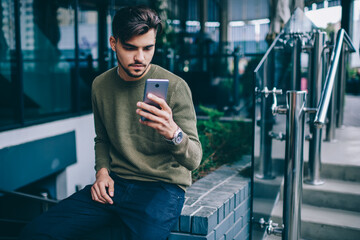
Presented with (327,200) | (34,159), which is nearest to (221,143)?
(327,200)

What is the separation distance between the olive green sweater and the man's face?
10cm

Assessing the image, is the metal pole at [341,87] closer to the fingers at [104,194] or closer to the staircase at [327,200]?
the staircase at [327,200]

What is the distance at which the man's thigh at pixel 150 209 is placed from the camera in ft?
4.94

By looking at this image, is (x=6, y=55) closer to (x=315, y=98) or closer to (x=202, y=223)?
(x=315, y=98)

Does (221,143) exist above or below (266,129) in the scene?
below

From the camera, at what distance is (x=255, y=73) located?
93.5 inches

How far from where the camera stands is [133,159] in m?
1.66

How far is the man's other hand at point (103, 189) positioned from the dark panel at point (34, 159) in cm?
272

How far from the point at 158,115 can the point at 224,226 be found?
1.09 metres

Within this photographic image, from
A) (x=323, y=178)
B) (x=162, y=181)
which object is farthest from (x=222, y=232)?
(x=323, y=178)

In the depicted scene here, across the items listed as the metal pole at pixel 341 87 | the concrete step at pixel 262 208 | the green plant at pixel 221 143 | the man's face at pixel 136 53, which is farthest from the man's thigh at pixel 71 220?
the metal pole at pixel 341 87

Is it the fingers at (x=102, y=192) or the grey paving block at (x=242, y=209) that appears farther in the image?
the grey paving block at (x=242, y=209)

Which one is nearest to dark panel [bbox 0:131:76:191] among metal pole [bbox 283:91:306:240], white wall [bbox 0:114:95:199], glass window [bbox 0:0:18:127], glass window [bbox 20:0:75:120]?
white wall [bbox 0:114:95:199]

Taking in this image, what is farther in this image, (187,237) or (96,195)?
(187,237)
